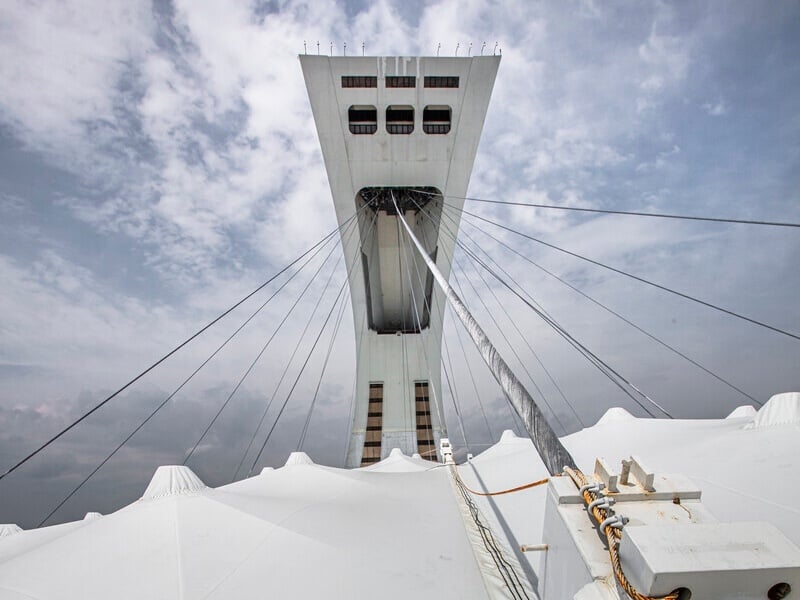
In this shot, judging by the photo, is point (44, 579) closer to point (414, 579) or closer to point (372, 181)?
point (414, 579)

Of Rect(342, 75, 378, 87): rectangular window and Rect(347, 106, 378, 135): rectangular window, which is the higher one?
Rect(342, 75, 378, 87): rectangular window

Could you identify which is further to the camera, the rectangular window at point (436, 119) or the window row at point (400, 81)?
the rectangular window at point (436, 119)

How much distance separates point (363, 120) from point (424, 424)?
13475mm

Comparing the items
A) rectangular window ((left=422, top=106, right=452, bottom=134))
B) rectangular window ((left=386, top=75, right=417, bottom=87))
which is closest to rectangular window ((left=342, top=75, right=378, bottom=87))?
rectangular window ((left=386, top=75, right=417, bottom=87))

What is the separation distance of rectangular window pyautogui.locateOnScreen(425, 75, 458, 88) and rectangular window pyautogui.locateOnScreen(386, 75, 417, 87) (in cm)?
48

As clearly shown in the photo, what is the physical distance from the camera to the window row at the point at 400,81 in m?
13.2

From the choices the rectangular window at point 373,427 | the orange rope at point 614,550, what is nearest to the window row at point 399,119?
the rectangular window at point 373,427

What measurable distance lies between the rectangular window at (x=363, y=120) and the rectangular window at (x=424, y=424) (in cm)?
1177

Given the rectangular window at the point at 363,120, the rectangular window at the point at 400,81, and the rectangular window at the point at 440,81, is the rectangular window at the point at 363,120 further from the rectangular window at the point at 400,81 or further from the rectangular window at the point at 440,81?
the rectangular window at the point at 440,81

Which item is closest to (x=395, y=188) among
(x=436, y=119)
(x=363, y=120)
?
(x=363, y=120)

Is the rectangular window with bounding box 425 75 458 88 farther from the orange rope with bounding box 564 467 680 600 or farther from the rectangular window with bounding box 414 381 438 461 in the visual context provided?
the orange rope with bounding box 564 467 680 600

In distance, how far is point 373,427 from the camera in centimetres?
1878

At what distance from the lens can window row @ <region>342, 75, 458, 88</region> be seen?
13.2 meters

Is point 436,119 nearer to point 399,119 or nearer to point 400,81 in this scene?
point 399,119
